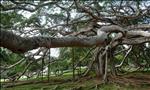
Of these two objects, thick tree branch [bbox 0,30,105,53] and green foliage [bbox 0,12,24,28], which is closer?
thick tree branch [bbox 0,30,105,53]

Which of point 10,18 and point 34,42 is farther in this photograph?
point 10,18

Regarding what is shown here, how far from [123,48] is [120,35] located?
4734 mm

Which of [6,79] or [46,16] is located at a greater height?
[46,16]

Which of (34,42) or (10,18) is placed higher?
(10,18)

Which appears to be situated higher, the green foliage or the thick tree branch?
the green foliage

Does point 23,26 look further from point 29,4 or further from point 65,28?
point 29,4

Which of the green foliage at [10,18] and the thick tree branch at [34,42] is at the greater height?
the green foliage at [10,18]

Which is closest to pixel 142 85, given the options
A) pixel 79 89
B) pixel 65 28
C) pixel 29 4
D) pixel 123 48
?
pixel 79 89

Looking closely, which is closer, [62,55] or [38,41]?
[38,41]

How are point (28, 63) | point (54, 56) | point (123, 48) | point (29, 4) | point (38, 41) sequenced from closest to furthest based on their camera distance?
point (38, 41), point (29, 4), point (28, 63), point (123, 48), point (54, 56)

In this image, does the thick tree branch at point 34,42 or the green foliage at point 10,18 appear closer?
the thick tree branch at point 34,42

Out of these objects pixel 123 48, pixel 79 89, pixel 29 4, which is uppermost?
pixel 29 4

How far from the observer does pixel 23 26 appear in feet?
27.4

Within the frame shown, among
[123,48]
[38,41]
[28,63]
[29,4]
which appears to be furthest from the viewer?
[123,48]
